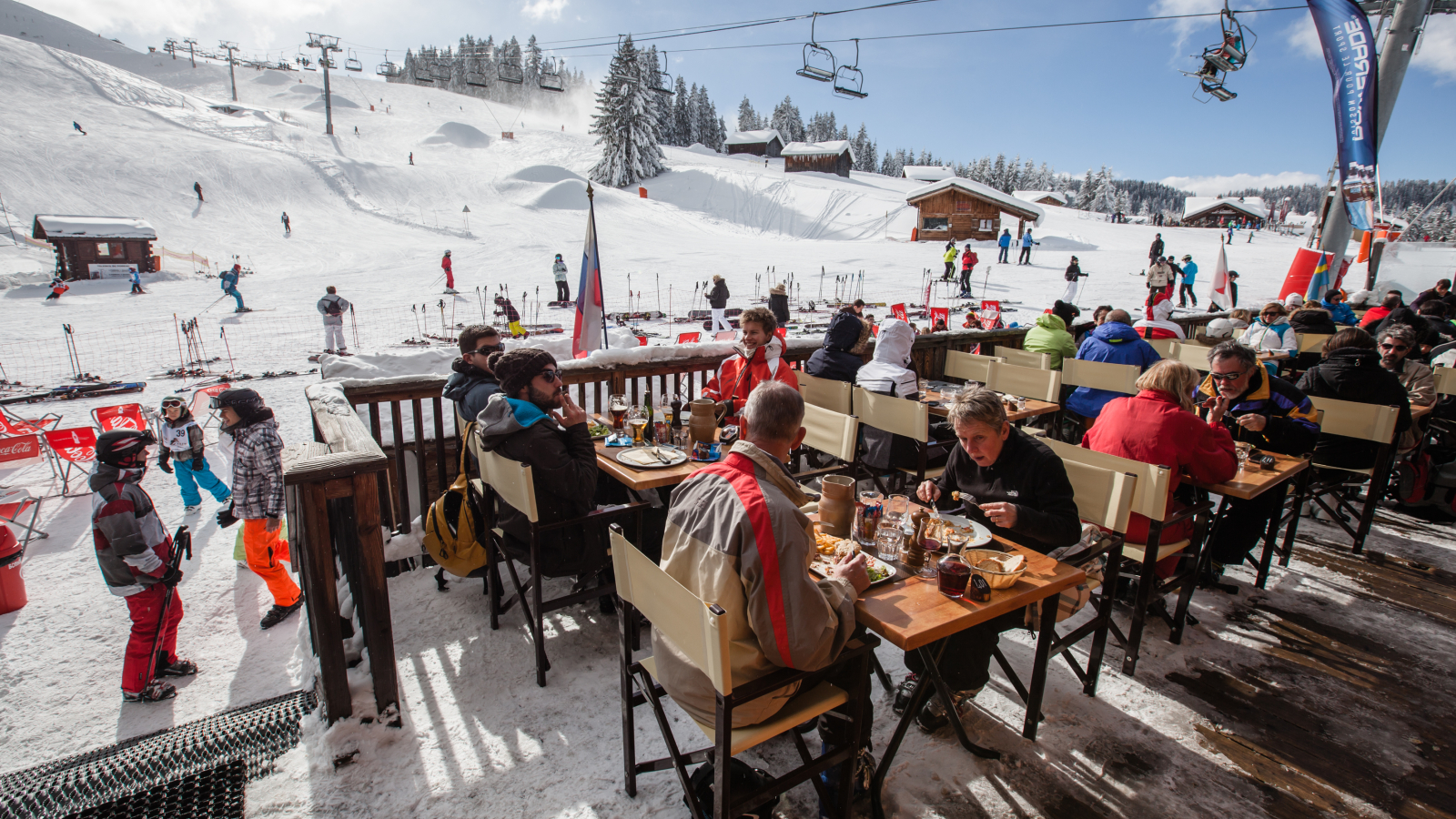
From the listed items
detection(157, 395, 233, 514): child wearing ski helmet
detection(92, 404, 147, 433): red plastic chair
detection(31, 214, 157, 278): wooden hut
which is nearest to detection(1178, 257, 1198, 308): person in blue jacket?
detection(157, 395, 233, 514): child wearing ski helmet

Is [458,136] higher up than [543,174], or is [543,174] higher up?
[458,136]

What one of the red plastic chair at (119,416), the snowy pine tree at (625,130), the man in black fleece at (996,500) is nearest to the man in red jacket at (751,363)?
the man in black fleece at (996,500)

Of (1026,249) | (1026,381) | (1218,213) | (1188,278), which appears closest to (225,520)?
(1026,381)

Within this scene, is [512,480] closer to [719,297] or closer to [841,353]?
[841,353]

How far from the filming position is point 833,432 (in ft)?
13.7

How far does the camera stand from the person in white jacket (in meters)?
7.38

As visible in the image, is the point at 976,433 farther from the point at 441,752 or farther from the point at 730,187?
the point at 730,187

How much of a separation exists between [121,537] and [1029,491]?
175 inches

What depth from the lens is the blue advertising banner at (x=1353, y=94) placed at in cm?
843

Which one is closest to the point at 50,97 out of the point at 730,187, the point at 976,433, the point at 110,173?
the point at 110,173

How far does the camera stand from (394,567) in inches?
168

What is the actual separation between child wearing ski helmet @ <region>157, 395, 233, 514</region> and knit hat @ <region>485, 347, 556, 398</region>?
4426 mm

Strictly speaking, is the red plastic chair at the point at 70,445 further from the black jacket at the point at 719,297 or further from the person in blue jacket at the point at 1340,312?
the person in blue jacket at the point at 1340,312

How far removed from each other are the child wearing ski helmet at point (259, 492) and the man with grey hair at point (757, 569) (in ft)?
10.0
